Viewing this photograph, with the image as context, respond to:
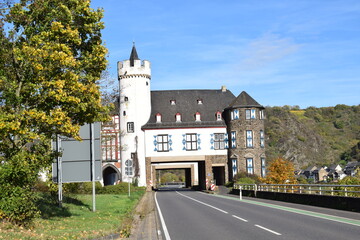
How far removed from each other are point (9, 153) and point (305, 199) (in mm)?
16812

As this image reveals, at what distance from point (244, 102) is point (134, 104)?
15.4 m

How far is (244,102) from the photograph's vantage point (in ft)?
202

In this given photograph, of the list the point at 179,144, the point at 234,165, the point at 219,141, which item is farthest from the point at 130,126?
the point at 234,165

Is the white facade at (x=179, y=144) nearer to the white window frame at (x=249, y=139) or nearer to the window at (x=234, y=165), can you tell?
the window at (x=234, y=165)

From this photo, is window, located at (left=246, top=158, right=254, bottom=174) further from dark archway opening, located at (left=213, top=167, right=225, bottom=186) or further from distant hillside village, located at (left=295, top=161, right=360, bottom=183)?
distant hillside village, located at (left=295, top=161, right=360, bottom=183)

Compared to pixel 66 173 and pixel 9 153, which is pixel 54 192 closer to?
pixel 66 173

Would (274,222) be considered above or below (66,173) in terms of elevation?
below

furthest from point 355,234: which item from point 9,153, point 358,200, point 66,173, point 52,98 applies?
point 66,173

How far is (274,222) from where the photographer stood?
15938 millimetres

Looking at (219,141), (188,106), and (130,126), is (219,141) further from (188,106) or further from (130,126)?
(130,126)

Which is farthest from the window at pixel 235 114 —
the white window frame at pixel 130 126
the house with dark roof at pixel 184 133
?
the white window frame at pixel 130 126

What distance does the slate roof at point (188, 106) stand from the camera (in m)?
63.7

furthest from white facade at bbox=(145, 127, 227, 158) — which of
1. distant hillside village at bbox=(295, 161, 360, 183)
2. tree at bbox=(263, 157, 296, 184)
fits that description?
distant hillside village at bbox=(295, 161, 360, 183)

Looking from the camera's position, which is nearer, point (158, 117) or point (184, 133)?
point (184, 133)
